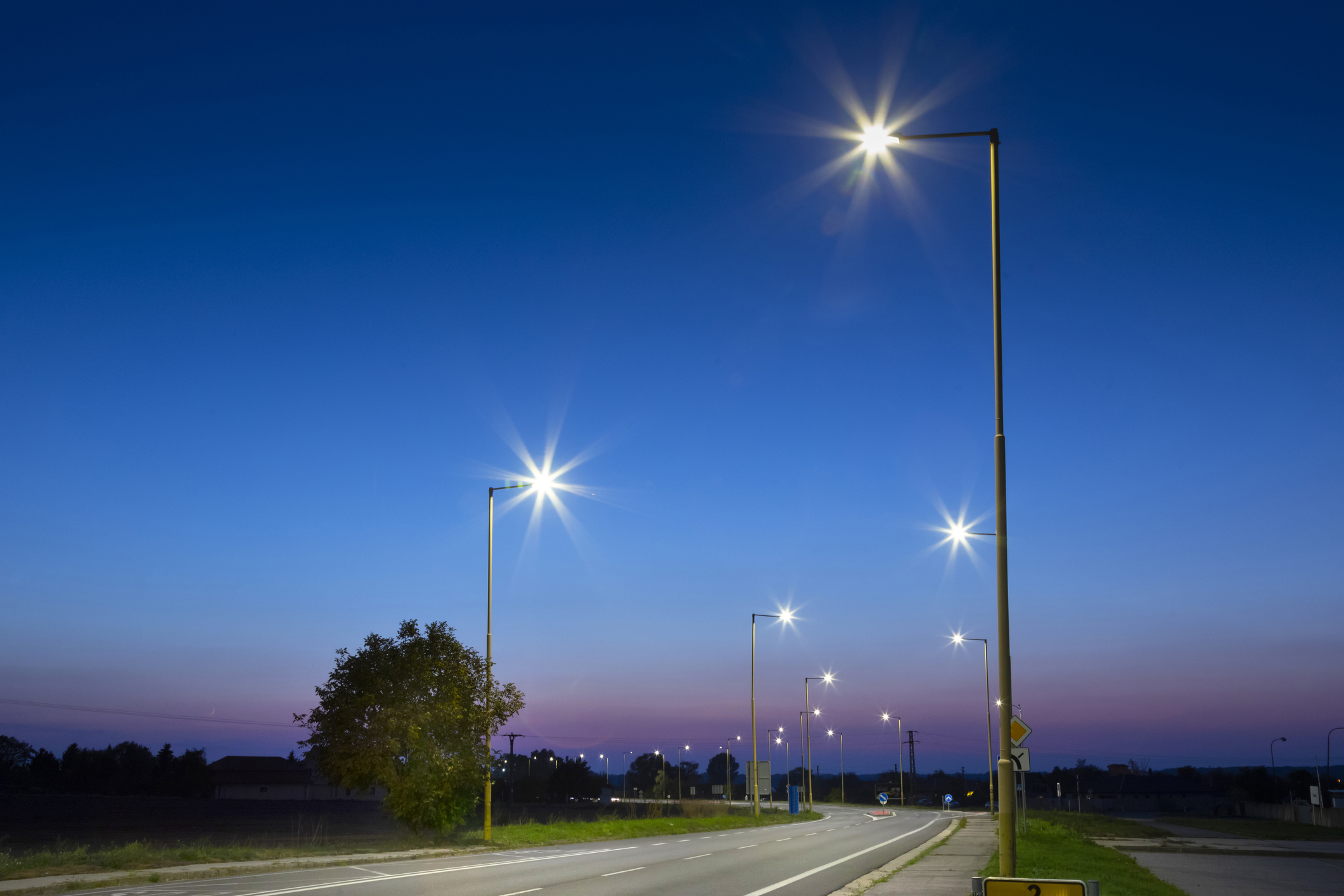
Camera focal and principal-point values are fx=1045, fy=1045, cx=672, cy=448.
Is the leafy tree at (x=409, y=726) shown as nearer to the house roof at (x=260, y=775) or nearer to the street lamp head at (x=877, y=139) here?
the street lamp head at (x=877, y=139)

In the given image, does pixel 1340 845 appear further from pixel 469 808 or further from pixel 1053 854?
pixel 469 808

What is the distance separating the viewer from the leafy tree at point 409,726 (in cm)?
2812

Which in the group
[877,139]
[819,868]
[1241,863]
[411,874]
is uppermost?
[877,139]

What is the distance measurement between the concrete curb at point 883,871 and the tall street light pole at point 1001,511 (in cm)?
670

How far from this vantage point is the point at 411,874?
20562mm

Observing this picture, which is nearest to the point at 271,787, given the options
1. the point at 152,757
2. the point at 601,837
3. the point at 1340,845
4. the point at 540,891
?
the point at 152,757

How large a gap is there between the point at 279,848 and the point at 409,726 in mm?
4380

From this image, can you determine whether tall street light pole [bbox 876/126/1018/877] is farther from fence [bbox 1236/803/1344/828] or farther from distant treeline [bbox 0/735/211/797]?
distant treeline [bbox 0/735/211/797]

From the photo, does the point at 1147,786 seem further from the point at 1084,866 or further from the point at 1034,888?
the point at 1034,888

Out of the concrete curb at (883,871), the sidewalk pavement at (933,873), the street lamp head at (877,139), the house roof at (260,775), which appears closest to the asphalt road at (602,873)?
the concrete curb at (883,871)

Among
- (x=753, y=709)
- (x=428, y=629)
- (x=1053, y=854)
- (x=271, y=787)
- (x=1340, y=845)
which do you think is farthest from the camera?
(x=271, y=787)

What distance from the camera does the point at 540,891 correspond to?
694 inches

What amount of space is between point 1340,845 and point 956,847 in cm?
3094

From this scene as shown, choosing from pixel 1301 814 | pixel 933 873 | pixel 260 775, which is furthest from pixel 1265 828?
pixel 260 775
